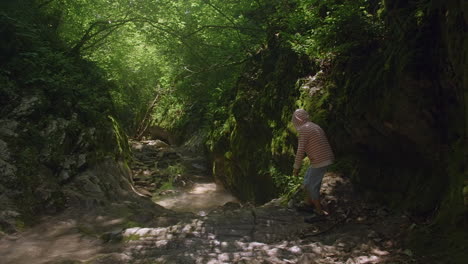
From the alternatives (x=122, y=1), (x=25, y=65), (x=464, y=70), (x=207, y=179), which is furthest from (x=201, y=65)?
(x=464, y=70)

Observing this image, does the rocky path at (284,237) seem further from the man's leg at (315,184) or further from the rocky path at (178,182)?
the rocky path at (178,182)

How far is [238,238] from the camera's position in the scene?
554cm

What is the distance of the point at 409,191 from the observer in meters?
5.34

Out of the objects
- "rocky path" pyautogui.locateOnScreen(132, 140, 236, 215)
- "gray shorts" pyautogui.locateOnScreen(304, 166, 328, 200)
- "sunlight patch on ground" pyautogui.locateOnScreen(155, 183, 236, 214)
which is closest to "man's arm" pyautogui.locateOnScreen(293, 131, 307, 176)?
"gray shorts" pyautogui.locateOnScreen(304, 166, 328, 200)

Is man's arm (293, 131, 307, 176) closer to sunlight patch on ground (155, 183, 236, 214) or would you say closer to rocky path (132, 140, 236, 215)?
rocky path (132, 140, 236, 215)

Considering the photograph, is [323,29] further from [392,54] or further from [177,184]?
[177,184]

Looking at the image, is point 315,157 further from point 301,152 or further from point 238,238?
point 238,238

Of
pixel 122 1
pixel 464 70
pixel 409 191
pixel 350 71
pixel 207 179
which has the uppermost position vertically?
pixel 122 1

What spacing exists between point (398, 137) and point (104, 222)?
5.68 meters

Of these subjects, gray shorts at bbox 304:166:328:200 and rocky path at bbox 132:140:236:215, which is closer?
gray shorts at bbox 304:166:328:200

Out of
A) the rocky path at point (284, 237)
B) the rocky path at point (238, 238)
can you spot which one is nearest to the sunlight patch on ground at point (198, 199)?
the rocky path at point (238, 238)

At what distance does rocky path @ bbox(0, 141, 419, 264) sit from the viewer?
14.3 ft

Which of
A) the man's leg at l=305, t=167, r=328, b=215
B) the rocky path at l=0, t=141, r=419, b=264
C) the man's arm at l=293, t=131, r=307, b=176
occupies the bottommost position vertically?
the rocky path at l=0, t=141, r=419, b=264

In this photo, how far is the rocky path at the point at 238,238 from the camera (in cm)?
436
